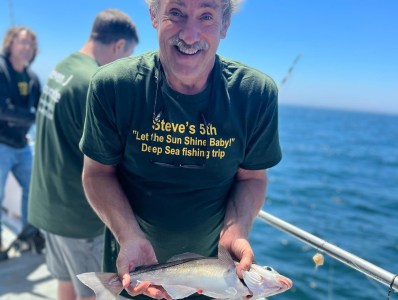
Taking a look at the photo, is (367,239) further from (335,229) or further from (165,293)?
(165,293)

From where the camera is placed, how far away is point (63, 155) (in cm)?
276

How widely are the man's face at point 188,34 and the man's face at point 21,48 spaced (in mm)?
3632

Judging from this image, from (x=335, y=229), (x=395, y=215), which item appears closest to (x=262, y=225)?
(x=335, y=229)

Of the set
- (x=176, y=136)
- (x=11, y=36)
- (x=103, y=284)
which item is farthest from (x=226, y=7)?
(x=11, y=36)

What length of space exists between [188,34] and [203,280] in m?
1.11

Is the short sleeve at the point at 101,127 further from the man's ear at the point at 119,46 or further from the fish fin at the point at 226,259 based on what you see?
the man's ear at the point at 119,46

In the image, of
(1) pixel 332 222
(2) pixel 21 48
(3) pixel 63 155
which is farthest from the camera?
(1) pixel 332 222

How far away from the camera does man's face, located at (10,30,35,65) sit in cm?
484

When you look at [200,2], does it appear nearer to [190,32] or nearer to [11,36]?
[190,32]

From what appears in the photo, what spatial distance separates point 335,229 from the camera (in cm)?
1210

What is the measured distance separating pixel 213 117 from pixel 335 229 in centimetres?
1127

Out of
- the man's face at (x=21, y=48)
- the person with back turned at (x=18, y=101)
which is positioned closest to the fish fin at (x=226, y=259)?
the person with back turned at (x=18, y=101)

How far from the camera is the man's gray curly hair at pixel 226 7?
189 centimetres

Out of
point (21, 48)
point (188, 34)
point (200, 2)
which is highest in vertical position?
point (200, 2)
